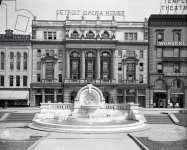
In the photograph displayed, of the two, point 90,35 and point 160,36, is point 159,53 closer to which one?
point 160,36

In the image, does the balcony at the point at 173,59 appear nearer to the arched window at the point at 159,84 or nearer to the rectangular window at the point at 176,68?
the rectangular window at the point at 176,68

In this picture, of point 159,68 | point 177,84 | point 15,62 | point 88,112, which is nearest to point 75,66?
point 15,62

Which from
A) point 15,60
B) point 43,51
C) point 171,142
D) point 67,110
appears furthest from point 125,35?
point 171,142

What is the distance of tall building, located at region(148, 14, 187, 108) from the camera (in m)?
65.8

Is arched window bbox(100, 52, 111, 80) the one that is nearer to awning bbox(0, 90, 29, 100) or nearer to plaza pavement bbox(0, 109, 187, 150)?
awning bbox(0, 90, 29, 100)

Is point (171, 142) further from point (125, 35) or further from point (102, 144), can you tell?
point (125, 35)

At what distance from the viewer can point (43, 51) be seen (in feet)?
218

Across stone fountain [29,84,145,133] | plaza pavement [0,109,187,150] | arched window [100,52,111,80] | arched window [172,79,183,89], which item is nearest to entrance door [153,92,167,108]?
arched window [172,79,183,89]

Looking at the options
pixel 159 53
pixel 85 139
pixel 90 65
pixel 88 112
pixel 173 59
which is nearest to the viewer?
pixel 85 139

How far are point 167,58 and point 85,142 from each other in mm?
46642

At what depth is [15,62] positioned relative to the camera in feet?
214

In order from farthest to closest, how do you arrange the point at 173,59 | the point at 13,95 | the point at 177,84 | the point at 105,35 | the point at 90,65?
the point at 90,65 → the point at 105,35 → the point at 177,84 → the point at 173,59 → the point at 13,95

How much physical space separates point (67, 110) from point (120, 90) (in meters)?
28.1

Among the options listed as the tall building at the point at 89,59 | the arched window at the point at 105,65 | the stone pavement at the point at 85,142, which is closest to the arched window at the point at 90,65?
the tall building at the point at 89,59
